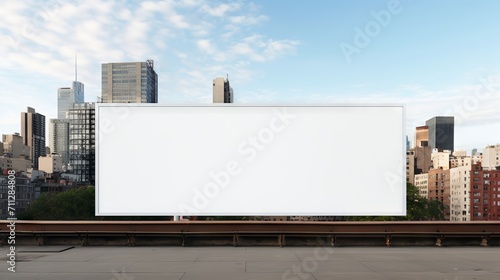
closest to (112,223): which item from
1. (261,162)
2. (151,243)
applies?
(151,243)

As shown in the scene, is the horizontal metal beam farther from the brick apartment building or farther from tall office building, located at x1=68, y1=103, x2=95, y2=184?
tall office building, located at x1=68, y1=103, x2=95, y2=184

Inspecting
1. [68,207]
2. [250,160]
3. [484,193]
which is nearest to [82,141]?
[68,207]

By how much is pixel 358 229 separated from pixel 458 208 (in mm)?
180151

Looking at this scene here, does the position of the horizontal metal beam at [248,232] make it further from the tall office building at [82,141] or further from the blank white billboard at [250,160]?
the tall office building at [82,141]

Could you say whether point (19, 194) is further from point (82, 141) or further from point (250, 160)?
point (250, 160)
